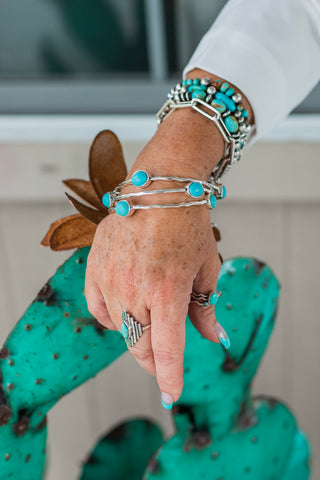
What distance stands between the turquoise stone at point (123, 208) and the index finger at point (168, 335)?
0.07m

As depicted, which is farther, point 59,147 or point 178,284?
point 59,147

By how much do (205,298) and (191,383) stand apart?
0.20m

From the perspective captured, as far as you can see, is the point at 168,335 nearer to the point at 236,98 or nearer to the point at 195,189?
the point at 195,189

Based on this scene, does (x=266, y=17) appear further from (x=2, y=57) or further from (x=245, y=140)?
(x=2, y=57)

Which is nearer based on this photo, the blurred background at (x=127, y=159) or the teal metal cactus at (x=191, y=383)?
the teal metal cactus at (x=191, y=383)

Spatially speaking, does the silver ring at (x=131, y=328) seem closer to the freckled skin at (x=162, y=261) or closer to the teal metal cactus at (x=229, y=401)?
the freckled skin at (x=162, y=261)

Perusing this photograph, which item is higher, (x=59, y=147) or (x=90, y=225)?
(x=59, y=147)

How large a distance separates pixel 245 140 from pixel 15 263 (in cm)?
61

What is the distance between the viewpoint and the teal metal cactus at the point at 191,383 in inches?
20.2

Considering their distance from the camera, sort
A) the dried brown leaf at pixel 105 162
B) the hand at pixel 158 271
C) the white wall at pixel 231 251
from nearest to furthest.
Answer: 1. the hand at pixel 158 271
2. the dried brown leaf at pixel 105 162
3. the white wall at pixel 231 251

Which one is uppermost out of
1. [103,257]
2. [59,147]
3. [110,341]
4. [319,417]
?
[59,147]

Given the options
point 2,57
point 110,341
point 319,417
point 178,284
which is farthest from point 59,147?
point 319,417

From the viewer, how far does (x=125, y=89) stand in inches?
35.8

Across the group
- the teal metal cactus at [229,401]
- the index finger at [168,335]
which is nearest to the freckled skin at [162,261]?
the index finger at [168,335]
